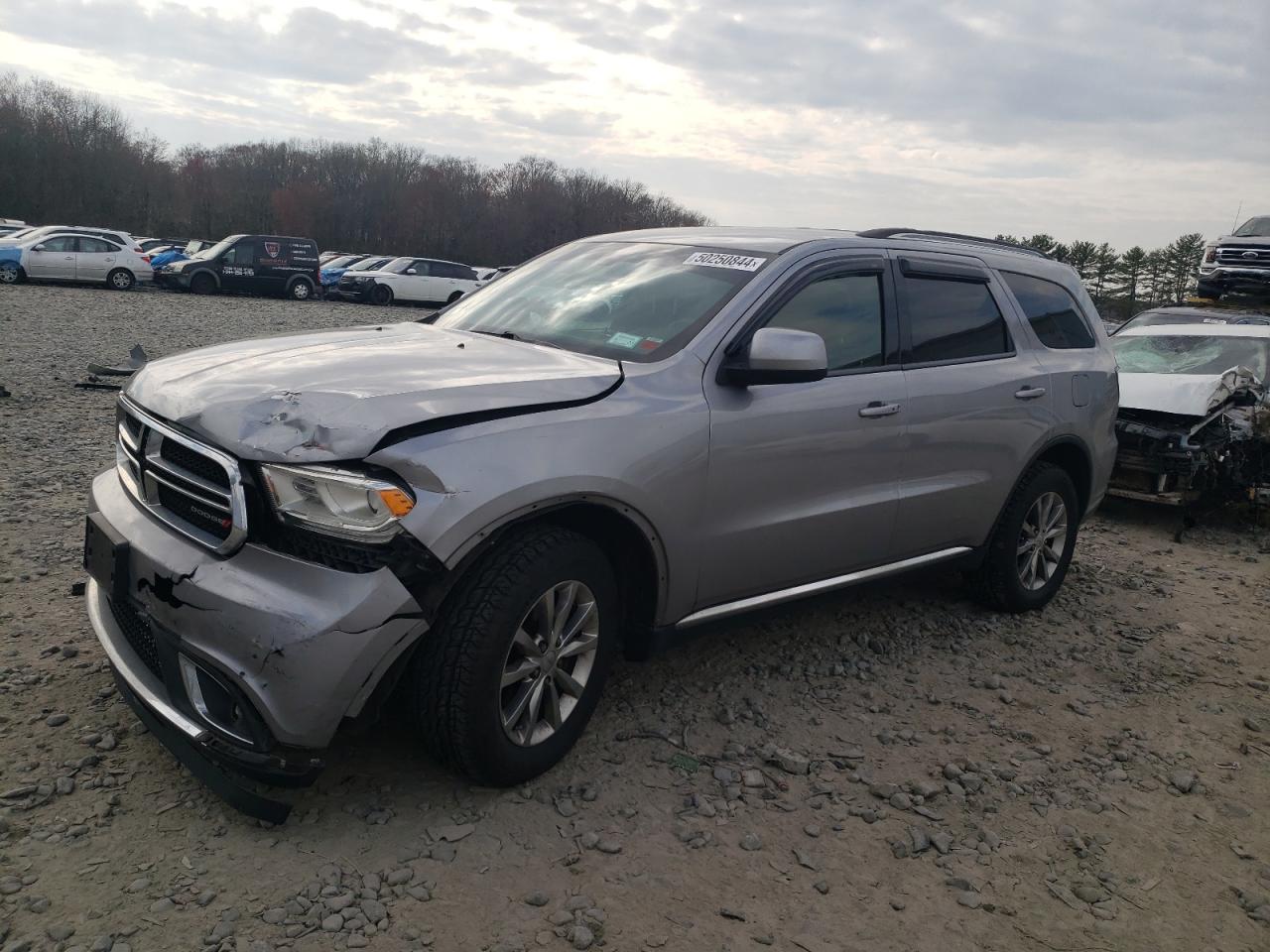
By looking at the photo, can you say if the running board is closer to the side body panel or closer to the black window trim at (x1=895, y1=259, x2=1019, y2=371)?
the side body panel

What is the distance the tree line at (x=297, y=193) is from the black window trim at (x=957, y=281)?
197 ft

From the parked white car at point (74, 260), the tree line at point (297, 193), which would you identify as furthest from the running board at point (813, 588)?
the tree line at point (297, 193)

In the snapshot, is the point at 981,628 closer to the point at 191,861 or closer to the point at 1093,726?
the point at 1093,726

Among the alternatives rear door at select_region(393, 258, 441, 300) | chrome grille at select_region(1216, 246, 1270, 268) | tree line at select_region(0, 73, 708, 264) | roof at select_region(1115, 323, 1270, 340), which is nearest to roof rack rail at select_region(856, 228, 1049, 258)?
roof at select_region(1115, 323, 1270, 340)

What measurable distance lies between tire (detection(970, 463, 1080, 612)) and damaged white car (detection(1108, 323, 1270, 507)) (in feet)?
9.23

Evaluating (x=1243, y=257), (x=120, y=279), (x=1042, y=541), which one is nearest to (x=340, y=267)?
(x=120, y=279)

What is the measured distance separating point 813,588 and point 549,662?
4.41 ft

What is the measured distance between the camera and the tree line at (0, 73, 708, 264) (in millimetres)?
56094

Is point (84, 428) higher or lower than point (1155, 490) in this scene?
higher

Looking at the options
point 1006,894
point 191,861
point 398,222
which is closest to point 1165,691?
point 1006,894

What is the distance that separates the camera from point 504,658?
9.53ft

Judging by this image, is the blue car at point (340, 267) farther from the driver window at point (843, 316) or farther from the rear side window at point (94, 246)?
the driver window at point (843, 316)

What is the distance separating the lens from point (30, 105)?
219 ft

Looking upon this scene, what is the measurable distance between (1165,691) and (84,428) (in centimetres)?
784
